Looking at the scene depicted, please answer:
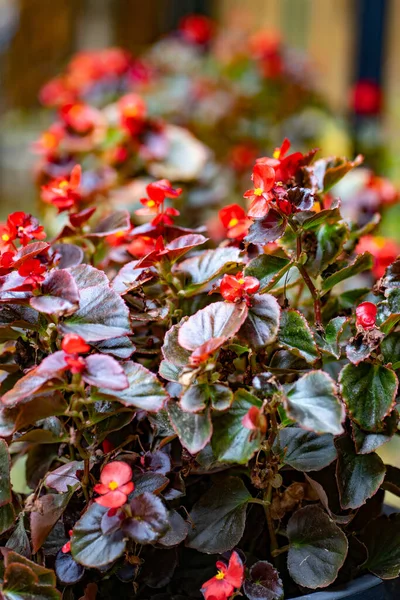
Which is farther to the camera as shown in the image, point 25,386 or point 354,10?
point 354,10

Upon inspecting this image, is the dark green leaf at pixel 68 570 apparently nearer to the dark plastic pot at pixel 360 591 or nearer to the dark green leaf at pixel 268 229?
the dark plastic pot at pixel 360 591

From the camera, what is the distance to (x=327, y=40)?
3.04m

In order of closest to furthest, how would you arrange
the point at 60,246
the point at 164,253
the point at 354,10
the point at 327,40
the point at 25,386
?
1. the point at 25,386
2. the point at 164,253
3. the point at 60,246
4. the point at 354,10
5. the point at 327,40

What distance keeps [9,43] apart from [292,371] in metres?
3.09

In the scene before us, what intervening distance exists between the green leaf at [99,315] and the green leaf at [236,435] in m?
0.09

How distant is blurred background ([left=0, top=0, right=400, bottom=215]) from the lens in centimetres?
279

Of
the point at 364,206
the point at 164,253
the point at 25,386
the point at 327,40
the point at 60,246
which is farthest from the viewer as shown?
the point at 327,40

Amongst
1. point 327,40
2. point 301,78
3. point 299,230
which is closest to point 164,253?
point 299,230

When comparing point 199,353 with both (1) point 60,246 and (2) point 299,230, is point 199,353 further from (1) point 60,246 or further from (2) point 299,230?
(1) point 60,246

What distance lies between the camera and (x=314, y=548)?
1.78 ft

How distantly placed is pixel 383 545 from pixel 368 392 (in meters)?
0.15

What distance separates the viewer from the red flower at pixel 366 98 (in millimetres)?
2334

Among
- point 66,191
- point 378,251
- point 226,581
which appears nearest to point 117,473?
point 226,581

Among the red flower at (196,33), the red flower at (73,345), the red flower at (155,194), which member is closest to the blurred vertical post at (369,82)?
the red flower at (196,33)
